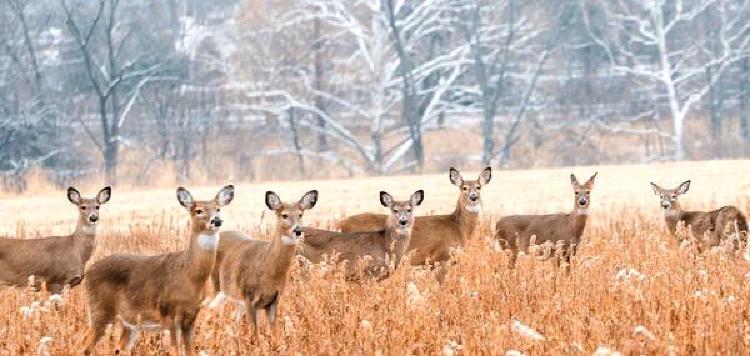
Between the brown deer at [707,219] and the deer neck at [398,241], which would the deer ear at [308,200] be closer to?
the deer neck at [398,241]

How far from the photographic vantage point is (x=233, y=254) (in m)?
11.0

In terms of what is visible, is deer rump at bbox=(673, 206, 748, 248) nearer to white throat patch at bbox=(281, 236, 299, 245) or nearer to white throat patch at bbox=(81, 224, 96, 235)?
white throat patch at bbox=(281, 236, 299, 245)

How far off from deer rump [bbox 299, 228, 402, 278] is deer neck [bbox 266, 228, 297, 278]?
1895 mm

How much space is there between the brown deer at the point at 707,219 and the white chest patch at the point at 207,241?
6.49 m

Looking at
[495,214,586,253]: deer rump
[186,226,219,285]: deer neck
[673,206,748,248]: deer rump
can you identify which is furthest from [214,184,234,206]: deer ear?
[673,206,748,248]: deer rump

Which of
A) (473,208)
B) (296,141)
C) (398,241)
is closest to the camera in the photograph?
(398,241)

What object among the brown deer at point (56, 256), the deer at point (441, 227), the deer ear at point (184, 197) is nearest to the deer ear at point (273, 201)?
the deer ear at point (184, 197)

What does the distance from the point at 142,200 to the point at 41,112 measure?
1816cm

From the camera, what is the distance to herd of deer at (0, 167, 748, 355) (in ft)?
30.0

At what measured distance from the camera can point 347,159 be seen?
5244 centimetres

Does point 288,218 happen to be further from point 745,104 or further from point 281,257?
point 745,104

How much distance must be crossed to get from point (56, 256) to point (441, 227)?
3.85 metres

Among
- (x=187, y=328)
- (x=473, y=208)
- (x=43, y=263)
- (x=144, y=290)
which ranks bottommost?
(x=187, y=328)

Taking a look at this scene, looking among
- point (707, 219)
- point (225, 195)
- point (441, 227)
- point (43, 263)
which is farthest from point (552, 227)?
point (225, 195)
